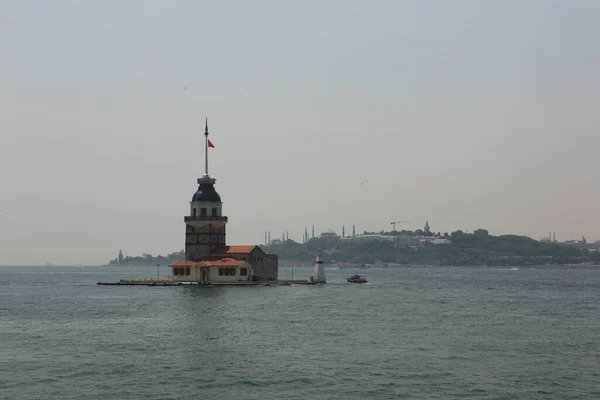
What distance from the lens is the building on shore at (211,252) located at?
13338cm

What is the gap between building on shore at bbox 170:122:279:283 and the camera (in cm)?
13338

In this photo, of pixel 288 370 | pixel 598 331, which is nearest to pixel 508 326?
pixel 598 331

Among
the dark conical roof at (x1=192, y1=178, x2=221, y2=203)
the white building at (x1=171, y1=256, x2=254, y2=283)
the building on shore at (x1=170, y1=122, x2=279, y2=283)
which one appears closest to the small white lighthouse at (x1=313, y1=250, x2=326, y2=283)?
the building on shore at (x1=170, y1=122, x2=279, y2=283)

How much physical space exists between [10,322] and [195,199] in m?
65.4

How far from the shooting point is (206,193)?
5502 inches

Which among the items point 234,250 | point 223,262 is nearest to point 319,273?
point 234,250

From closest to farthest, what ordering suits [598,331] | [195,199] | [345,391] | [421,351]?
[345,391] → [421,351] → [598,331] → [195,199]

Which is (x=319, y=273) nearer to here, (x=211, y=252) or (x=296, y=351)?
(x=211, y=252)

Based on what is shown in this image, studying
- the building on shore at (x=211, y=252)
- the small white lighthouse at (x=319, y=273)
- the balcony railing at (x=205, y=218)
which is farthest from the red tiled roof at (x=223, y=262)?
the small white lighthouse at (x=319, y=273)

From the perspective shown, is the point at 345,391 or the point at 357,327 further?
the point at 357,327

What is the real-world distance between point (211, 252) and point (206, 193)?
1045 centimetres

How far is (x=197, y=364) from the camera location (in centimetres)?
4972

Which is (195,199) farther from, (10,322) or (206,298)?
(10,322)

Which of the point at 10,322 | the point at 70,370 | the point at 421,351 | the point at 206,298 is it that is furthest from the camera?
the point at 206,298
